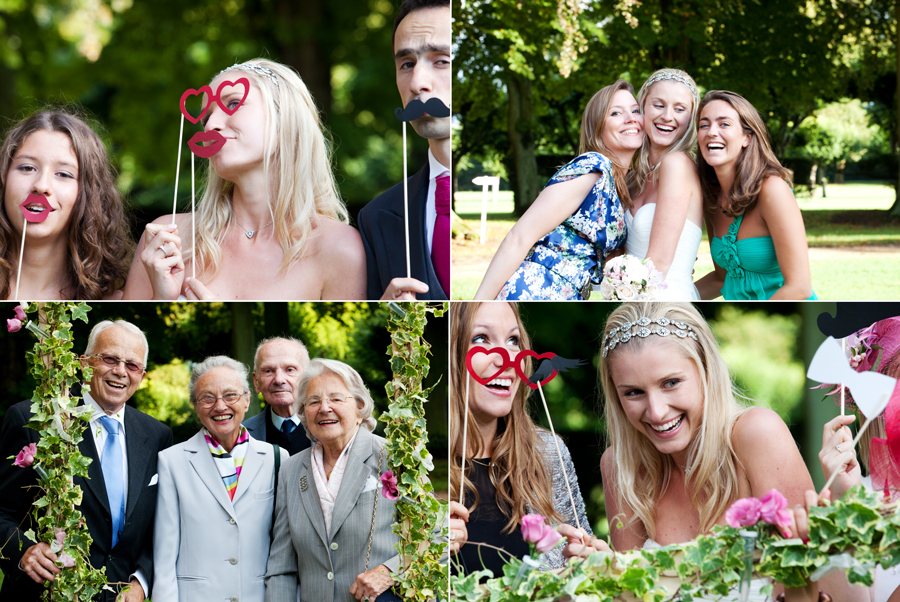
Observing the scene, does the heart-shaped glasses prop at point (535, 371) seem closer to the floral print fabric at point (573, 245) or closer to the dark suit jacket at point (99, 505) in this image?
the floral print fabric at point (573, 245)

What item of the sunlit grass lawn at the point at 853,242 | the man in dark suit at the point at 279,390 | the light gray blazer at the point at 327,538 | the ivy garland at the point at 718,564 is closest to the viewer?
the ivy garland at the point at 718,564

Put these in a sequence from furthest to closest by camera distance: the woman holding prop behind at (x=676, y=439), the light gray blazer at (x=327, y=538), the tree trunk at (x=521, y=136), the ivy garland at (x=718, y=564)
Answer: the tree trunk at (x=521, y=136), the light gray blazer at (x=327, y=538), the woman holding prop behind at (x=676, y=439), the ivy garland at (x=718, y=564)

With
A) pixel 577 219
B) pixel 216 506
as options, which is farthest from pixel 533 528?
pixel 216 506

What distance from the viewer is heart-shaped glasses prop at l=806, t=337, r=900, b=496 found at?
7.29 ft

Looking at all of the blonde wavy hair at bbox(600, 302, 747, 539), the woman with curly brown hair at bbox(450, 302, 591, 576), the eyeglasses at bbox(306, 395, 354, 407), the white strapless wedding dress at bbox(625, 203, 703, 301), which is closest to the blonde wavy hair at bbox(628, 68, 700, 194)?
the white strapless wedding dress at bbox(625, 203, 703, 301)

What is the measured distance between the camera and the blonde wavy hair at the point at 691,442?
8.14 ft

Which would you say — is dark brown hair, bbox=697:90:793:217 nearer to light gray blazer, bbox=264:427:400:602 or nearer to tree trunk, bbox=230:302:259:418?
light gray blazer, bbox=264:427:400:602

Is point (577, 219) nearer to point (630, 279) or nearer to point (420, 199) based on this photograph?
point (630, 279)

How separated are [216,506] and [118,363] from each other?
2.10 ft

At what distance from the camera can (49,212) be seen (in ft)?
8.61

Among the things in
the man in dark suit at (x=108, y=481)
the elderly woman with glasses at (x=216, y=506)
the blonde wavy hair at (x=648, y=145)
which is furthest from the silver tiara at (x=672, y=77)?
the man in dark suit at (x=108, y=481)

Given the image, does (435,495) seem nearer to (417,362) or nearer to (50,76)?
(417,362)

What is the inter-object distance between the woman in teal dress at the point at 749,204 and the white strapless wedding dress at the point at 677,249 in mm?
154

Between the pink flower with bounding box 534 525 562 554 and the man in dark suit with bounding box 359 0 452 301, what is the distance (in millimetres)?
864
